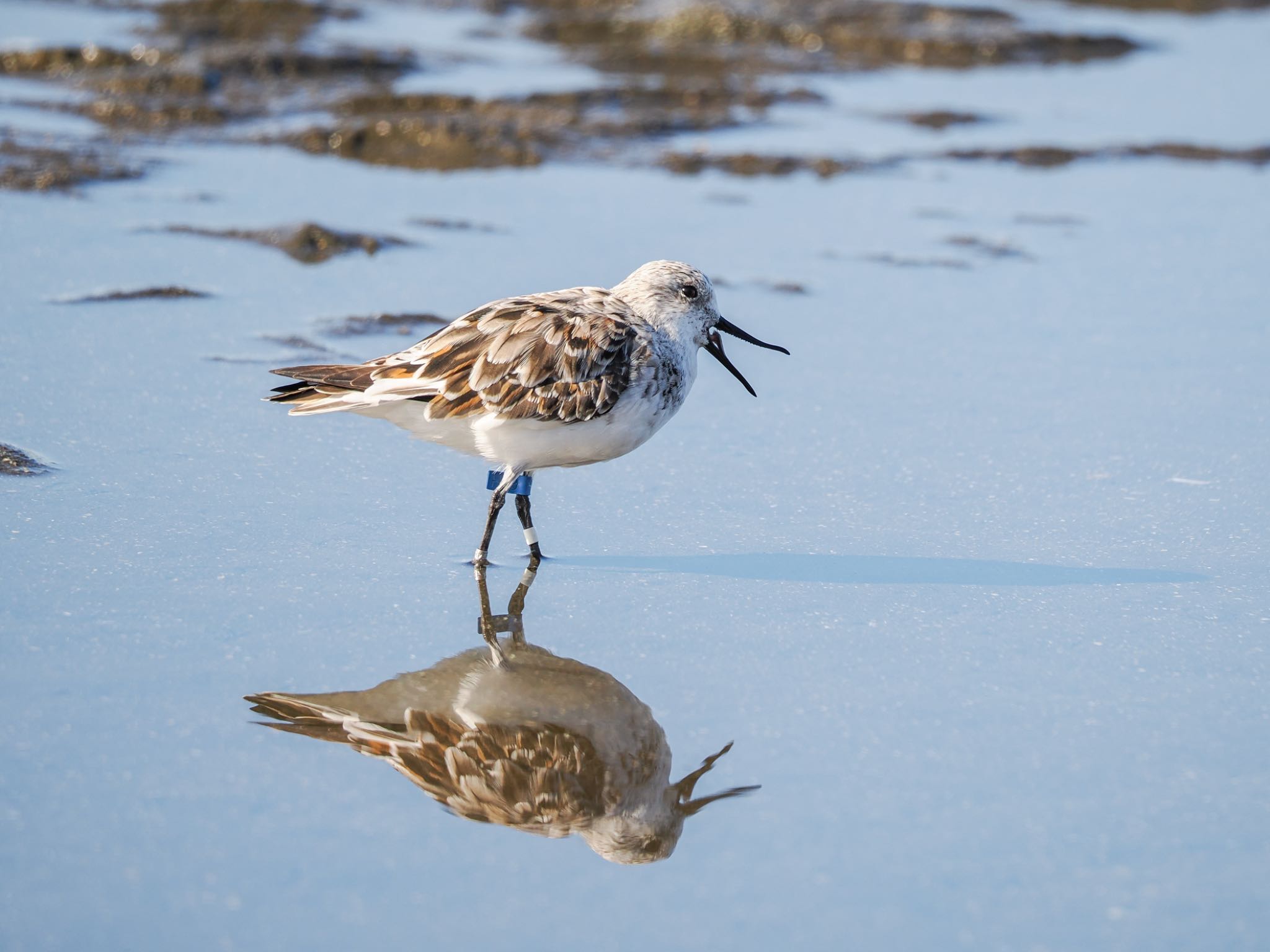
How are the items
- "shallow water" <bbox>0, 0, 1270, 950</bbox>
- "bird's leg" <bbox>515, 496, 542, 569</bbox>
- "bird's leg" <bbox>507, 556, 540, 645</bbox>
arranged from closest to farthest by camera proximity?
"shallow water" <bbox>0, 0, 1270, 950</bbox> < "bird's leg" <bbox>507, 556, 540, 645</bbox> < "bird's leg" <bbox>515, 496, 542, 569</bbox>

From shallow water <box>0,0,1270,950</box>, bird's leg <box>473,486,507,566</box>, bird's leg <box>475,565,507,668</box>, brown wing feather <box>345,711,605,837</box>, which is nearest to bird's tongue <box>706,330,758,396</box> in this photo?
shallow water <box>0,0,1270,950</box>

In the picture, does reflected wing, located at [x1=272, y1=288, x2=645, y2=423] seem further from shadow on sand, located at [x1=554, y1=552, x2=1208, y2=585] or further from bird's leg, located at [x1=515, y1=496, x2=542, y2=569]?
shadow on sand, located at [x1=554, y1=552, x2=1208, y2=585]

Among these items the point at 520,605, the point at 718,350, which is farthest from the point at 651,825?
the point at 718,350

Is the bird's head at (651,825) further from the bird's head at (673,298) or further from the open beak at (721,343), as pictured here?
the open beak at (721,343)

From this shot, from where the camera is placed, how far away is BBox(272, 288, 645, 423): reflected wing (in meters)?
5.30

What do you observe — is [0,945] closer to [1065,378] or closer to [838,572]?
[838,572]

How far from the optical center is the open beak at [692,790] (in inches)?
158

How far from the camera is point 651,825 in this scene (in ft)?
12.9

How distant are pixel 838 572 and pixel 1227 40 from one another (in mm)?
11184

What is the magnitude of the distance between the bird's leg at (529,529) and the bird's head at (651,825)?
1.51 metres

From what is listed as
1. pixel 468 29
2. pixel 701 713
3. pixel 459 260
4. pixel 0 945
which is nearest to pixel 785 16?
pixel 468 29

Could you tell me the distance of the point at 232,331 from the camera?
7.35 metres

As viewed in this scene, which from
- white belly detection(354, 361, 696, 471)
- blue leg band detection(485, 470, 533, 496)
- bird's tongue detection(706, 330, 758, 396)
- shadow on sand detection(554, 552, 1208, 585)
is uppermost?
bird's tongue detection(706, 330, 758, 396)

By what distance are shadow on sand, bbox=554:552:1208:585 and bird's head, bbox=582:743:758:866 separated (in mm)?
1291
